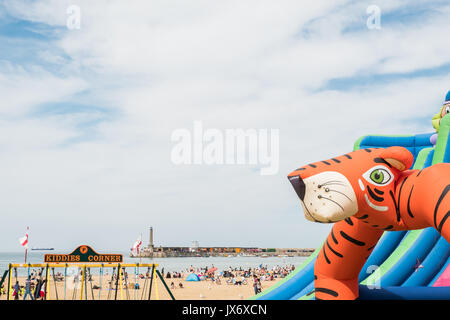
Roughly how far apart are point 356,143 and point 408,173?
7154mm

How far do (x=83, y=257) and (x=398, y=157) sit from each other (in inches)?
316

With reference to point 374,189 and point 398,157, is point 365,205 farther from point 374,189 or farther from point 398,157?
point 398,157

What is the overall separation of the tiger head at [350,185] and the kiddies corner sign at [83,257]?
6829 mm

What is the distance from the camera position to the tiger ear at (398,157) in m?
5.30

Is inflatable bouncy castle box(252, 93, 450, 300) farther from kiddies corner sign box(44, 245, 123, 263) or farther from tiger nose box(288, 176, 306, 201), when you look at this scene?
kiddies corner sign box(44, 245, 123, 263)

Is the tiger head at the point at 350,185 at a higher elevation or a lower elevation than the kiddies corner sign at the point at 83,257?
higher

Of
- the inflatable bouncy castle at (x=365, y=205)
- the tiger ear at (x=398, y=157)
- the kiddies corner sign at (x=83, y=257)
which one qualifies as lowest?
the kiddies corner sign at (x=83, y=257)

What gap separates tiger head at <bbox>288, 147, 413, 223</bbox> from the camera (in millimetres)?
5242

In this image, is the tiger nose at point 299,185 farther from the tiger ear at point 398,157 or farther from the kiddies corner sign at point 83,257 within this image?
the kiddies corner sign at point 83,257

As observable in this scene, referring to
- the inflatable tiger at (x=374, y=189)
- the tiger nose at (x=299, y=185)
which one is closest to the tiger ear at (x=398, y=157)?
the inflatable tiger at (x=374, y=189)

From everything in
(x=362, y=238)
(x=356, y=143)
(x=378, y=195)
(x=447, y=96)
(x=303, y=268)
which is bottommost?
(x=303, y=268)
